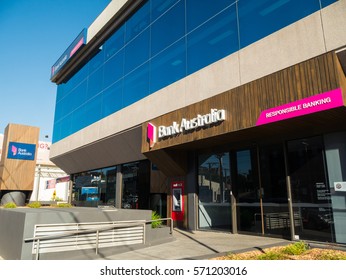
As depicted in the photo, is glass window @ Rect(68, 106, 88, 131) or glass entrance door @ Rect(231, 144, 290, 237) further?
glass window @ Rect(68, 106, 88, 131)

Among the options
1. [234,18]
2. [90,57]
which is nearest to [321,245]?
[234,18]

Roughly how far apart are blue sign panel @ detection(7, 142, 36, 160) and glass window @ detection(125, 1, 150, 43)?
48.2 ft


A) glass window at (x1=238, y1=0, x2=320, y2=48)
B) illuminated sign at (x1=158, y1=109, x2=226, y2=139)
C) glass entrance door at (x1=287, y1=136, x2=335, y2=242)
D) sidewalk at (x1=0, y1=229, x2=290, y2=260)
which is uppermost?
glass window at (x1=238, y1=0, x2=320, y2=48)

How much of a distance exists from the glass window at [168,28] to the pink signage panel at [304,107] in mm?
7419

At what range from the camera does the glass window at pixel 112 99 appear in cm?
1934

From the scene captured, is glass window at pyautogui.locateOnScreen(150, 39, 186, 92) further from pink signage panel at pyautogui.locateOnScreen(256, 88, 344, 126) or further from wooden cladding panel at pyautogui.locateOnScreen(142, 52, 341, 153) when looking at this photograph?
pink signage panel at pyautogui.locateOnScreen(256, 88, 344, 126)

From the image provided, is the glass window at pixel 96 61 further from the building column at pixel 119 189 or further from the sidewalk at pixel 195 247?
the sidewalk at pixel 195 247

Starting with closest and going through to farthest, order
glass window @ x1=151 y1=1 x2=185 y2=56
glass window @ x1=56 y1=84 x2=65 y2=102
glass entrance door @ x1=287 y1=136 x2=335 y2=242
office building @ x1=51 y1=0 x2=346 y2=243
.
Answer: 1. office building @ x1=51 y1=0 x2=346 y2=243
2. glass entrance door @ x1=287 y1=136 x2=335 y2=242
3. glass window @ x1=151 y1=1 x2=185 y2=56
4. glass window @ x1=56 y1=84 x2=65 y2=102

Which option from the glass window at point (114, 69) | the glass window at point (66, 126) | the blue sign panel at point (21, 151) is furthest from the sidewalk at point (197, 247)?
the blue sign panel at point (21, 151)

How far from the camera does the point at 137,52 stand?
60.4ft

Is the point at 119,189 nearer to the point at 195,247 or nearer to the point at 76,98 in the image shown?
the point at 76,98

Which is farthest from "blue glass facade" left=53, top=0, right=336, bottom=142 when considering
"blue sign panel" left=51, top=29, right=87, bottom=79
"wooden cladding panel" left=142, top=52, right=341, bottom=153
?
"wooden cladding panel" left=142, top=52, right=341, bottom=153

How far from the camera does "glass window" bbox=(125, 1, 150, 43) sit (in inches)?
716

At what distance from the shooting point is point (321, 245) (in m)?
9.28
